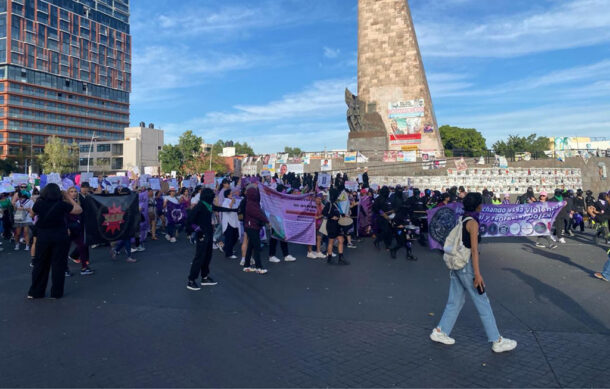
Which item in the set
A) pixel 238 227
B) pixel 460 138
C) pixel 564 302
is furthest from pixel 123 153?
pixel 564 302

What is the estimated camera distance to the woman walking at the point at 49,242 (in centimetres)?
731

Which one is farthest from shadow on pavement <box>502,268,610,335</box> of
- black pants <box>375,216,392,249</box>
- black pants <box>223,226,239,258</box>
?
black pants <box>223,226,239,258</box>

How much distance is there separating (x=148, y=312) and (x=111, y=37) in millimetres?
137924

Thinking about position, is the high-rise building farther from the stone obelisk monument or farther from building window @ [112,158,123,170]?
the stone obelisk monument

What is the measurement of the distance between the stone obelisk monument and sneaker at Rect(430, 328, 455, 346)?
31191mm

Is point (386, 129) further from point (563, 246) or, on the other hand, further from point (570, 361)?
point (570, 361)

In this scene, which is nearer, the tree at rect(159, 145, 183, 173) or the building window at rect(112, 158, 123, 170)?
the tree at rect(159, 145, 183, 173)

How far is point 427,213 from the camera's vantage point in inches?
489

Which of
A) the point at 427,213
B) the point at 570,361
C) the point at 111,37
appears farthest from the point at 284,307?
the point at 111,37

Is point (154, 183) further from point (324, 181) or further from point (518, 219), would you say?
point (518, 219)

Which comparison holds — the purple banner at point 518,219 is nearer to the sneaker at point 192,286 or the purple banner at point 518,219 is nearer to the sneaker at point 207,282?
the sneaker at point 207,282

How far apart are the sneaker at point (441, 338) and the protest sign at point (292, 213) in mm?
6336

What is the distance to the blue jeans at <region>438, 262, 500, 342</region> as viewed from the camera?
512 cm

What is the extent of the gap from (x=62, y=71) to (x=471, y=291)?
127 metres
